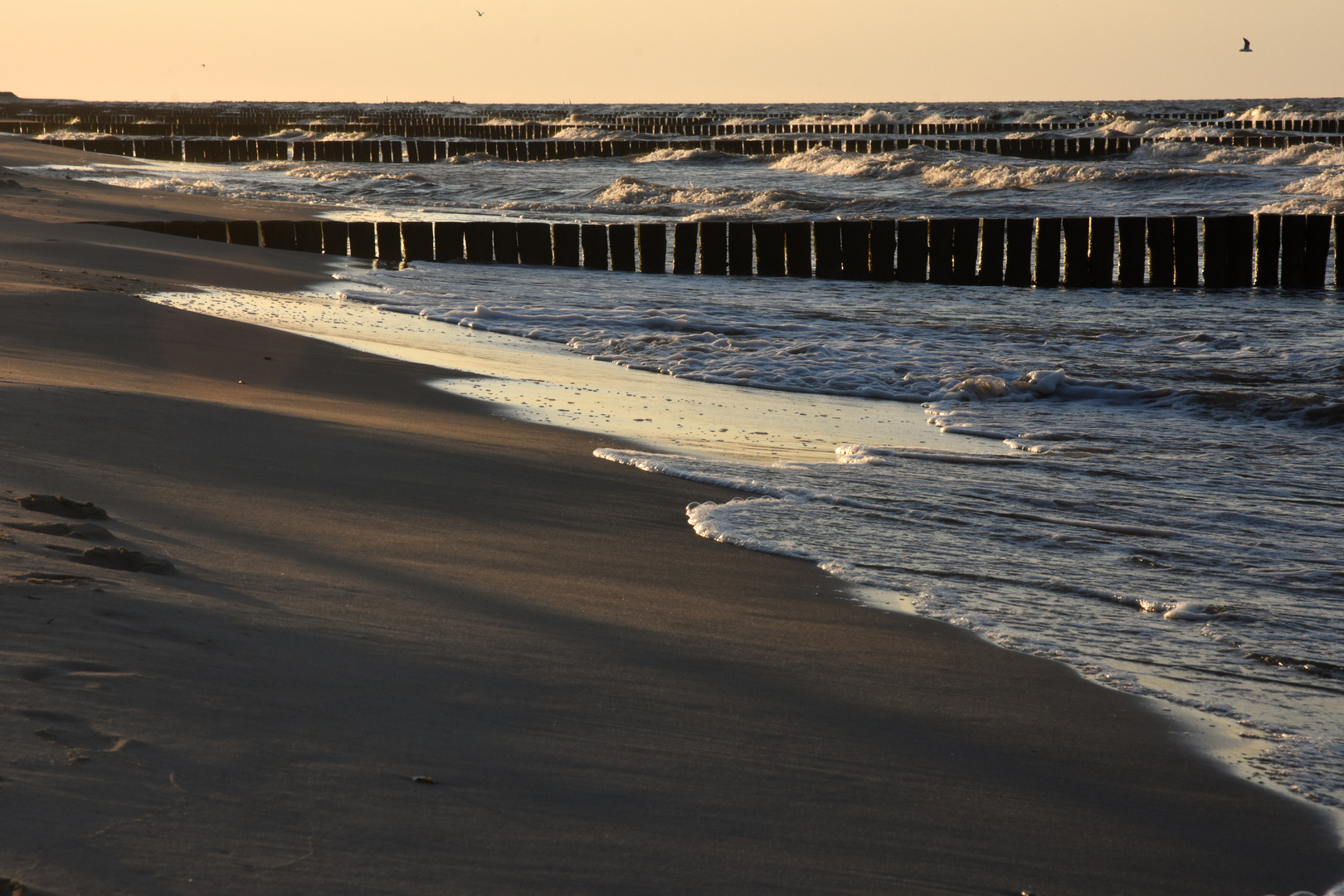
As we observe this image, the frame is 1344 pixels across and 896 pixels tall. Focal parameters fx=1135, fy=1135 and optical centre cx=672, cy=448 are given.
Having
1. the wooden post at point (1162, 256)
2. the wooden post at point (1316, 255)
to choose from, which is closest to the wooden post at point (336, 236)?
the wooden post at point (1162, 256)

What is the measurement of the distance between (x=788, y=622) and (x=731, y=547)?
752 mm

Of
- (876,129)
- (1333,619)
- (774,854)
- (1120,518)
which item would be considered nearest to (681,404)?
(1120,518)

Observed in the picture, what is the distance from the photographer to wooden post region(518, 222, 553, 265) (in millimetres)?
14875

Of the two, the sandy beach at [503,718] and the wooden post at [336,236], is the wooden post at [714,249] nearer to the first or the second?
the wooden post at [336,236]

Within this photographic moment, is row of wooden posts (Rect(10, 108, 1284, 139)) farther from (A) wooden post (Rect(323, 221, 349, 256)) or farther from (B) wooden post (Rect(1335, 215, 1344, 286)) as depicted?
(A) wooden post (Rect(323, 221, 349, 256))

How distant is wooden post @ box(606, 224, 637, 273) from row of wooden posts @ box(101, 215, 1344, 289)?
14 mm

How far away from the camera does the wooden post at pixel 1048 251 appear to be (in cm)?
1367

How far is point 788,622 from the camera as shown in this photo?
318cm

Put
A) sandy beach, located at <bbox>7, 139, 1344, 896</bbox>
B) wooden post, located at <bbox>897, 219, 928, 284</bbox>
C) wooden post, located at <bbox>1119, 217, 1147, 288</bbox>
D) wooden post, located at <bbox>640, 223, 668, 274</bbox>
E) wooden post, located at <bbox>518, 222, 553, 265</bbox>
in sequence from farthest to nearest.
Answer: wooden post, located at <bbox>518, 222, 553, 265</bbox>, wooden post, located at <bbox>640, 223, 668, 274</bbox>, wooden post, located at <bbox>897, 219, 928, 284</bbox>, wooden post, located at <bbox>1119, 217, 1147, 288</bbox>, sandy beach, located at <bbox>7, 139, 1344, 896</bbox>

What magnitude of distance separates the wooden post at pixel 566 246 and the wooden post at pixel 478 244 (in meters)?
0.82

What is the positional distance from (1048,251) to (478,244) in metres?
7.20

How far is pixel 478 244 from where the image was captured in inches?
586

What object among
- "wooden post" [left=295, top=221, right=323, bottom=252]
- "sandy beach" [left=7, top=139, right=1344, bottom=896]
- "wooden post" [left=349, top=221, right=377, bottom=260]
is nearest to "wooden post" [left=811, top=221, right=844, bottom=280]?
"wooden post" [left=349, top=221, right=377, bottom=260]

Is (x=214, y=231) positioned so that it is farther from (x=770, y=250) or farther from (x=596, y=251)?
(x=770, y=250)
